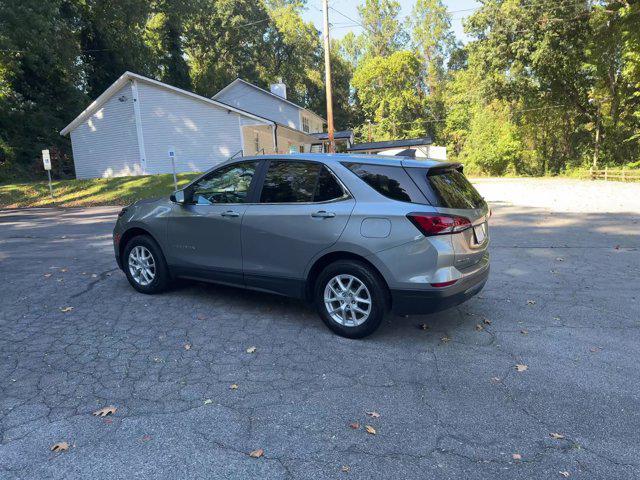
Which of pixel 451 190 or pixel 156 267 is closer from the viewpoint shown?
pixel 451 190

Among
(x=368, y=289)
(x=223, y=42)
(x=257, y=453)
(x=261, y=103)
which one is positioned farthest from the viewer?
(x=223, y=42)

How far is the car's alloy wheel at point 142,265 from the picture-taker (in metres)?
5.76

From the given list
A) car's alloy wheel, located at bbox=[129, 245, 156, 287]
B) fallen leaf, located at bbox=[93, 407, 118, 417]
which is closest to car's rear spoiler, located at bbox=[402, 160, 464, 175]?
fallen leaf, located at bbox=[93, 407, 118, 417]

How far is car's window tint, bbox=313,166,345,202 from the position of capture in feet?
14.5

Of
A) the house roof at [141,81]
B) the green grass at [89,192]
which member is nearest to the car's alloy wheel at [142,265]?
the green grass at [89,192]

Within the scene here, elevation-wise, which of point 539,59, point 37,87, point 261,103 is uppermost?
point 539,59

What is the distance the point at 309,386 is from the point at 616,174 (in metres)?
33.2

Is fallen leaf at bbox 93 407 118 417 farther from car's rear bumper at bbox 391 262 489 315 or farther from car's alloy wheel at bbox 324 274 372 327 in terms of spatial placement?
car's rear bumper at bbox 391 262 489 315

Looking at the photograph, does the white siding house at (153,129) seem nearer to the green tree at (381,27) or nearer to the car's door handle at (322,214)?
the car's door handle at (322,214)

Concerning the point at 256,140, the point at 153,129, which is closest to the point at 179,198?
the point at 153,129

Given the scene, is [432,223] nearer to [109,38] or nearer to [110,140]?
[110,140]

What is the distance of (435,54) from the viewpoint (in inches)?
2522

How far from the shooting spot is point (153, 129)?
27547mm

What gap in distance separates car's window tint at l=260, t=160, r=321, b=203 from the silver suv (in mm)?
11
